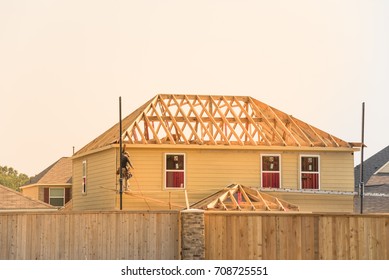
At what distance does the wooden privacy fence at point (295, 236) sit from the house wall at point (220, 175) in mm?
13534

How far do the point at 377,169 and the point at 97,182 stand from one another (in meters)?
19.7

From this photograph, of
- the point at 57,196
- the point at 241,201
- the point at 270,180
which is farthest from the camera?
the point at 57,196

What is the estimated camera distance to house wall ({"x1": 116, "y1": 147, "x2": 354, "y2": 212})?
4206 centimetres

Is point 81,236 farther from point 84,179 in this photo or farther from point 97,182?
point 84,179

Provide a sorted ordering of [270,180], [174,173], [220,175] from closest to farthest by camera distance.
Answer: [174,173], [220,175], [270,180]

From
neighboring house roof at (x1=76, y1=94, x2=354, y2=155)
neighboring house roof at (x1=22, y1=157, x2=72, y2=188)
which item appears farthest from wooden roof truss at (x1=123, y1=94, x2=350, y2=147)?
neighboring house roof at (x1=22, y1=157, x2=72, y2=188)

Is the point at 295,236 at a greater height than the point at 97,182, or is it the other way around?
the point at 97,182

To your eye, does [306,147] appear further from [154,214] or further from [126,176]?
[154,214]

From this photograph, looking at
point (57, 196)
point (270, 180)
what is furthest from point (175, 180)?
point (57, 196)

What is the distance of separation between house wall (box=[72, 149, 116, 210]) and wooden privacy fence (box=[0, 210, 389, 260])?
1341 centimetres

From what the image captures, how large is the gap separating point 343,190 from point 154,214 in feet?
60.5

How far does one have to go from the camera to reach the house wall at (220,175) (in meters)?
42.1

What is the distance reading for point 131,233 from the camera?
1091 inches

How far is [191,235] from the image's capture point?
2717 centimetres
